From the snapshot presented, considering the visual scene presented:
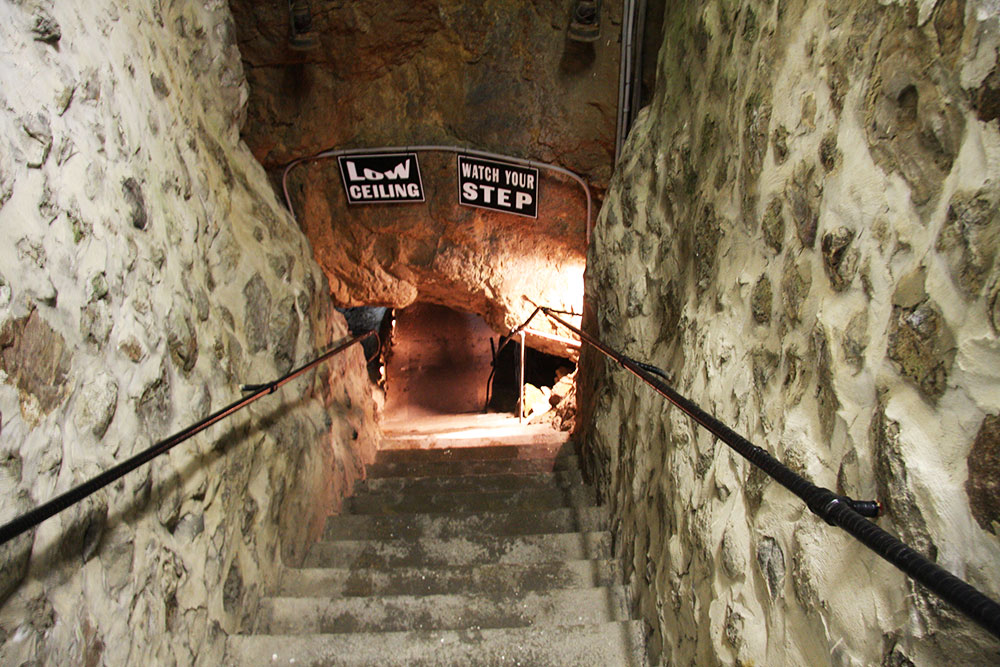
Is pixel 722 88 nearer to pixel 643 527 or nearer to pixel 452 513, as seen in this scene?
pixel 643 527

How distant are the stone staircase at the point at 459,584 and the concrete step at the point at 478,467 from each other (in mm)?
47

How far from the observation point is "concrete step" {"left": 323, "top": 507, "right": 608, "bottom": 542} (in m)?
2.67

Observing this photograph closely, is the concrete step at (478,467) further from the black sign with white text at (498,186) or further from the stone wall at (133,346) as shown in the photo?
the black sign with white text at (498,186)

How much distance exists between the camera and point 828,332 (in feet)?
3.66

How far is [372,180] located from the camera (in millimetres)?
3734

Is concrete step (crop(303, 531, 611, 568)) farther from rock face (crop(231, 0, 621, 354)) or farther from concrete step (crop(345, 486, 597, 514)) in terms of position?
rock face (crop(231, 0, 621, 354))

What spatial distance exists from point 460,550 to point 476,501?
0.44 m

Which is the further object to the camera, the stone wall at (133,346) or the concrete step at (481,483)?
the concrete step at (481,483)

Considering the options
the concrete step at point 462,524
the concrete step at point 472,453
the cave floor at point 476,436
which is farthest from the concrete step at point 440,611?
the cave floor at point 476,436

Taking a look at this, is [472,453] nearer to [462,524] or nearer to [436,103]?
[462,524]

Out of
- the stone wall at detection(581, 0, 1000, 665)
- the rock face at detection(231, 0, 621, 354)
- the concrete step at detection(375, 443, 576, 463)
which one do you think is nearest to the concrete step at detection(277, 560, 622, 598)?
the stone wall at detection(581, 0, 1000, 665)

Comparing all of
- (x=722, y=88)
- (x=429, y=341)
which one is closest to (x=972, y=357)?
(x=722, y=88)

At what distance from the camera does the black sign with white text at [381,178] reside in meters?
3.64

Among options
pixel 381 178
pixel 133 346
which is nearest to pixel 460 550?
pixel 133 346
